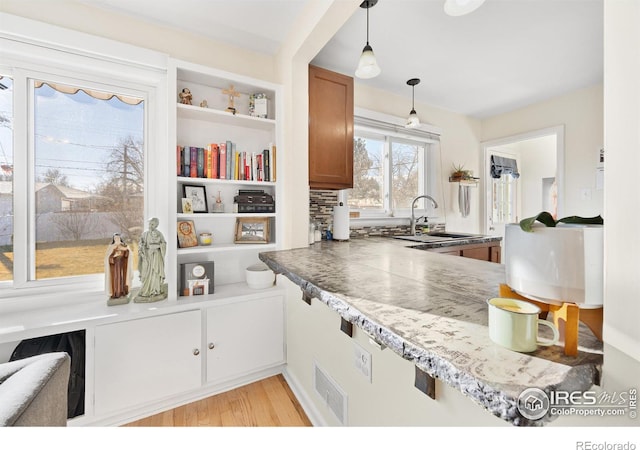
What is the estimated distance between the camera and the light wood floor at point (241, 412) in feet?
4.99

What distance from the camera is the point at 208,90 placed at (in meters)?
2.06

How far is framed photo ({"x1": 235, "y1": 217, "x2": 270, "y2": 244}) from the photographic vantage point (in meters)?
2.11

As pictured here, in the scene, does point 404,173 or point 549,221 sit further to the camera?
point 404,173

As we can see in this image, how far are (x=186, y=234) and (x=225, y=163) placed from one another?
59 centimetres

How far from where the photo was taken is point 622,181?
454 mm

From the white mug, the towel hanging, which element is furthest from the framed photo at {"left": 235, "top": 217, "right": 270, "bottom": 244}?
the towel hanging

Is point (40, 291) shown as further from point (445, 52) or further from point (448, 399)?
point (445, 52)

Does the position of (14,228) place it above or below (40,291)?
above

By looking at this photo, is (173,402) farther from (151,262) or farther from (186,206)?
(186,206)

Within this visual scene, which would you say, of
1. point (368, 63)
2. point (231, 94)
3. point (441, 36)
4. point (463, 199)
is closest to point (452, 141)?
point (463, 199)

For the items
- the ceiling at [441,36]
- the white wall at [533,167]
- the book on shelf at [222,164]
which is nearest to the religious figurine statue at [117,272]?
the book on shelf at [222,164]

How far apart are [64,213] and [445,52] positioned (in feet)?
9.86

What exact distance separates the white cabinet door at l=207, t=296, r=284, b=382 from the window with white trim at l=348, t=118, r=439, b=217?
1.39 meters
